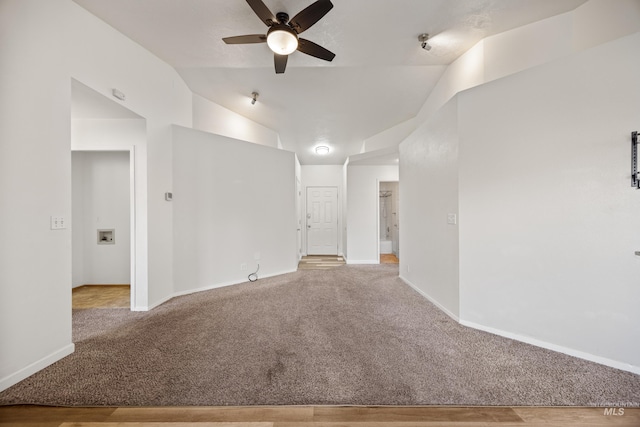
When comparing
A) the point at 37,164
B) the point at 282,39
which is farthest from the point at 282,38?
the point at 37,164

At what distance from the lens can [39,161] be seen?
180 centimetres

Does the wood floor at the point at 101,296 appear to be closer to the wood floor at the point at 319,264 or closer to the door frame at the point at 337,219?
the wood floor at the point at 319,264

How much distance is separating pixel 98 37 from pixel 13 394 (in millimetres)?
2994

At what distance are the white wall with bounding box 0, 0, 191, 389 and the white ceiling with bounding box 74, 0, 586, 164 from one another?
0.54 metres

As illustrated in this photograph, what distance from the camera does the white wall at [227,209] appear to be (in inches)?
136

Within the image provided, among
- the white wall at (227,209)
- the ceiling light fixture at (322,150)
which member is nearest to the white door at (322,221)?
the ceiling light fixture at (322,150)

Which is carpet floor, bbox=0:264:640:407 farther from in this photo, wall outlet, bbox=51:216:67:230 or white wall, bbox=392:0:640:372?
wall outlet, bbox=51:216:67:230

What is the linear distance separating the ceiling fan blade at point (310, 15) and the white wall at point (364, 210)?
12.7ft

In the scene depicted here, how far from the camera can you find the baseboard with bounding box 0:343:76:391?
159cm

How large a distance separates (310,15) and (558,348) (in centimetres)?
348

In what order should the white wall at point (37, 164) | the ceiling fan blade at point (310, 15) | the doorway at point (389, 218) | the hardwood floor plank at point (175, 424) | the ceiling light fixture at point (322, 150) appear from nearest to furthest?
the hardwood floor plank at point (175, 424), the white wall at point (37, 164), the ceiling fan blade at point (310, 15), the ceiling light fixture at point (322, 150), the doorway at point (389, 218)

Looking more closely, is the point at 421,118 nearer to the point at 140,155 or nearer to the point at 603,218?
the point at 603,218

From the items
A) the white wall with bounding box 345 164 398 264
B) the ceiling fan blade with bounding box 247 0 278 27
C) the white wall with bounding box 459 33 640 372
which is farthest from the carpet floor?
the white wall with bounding box 345 164 398 264

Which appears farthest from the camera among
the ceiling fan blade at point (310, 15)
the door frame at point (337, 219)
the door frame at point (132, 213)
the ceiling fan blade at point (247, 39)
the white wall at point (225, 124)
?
the door frame at point (337, 219)
